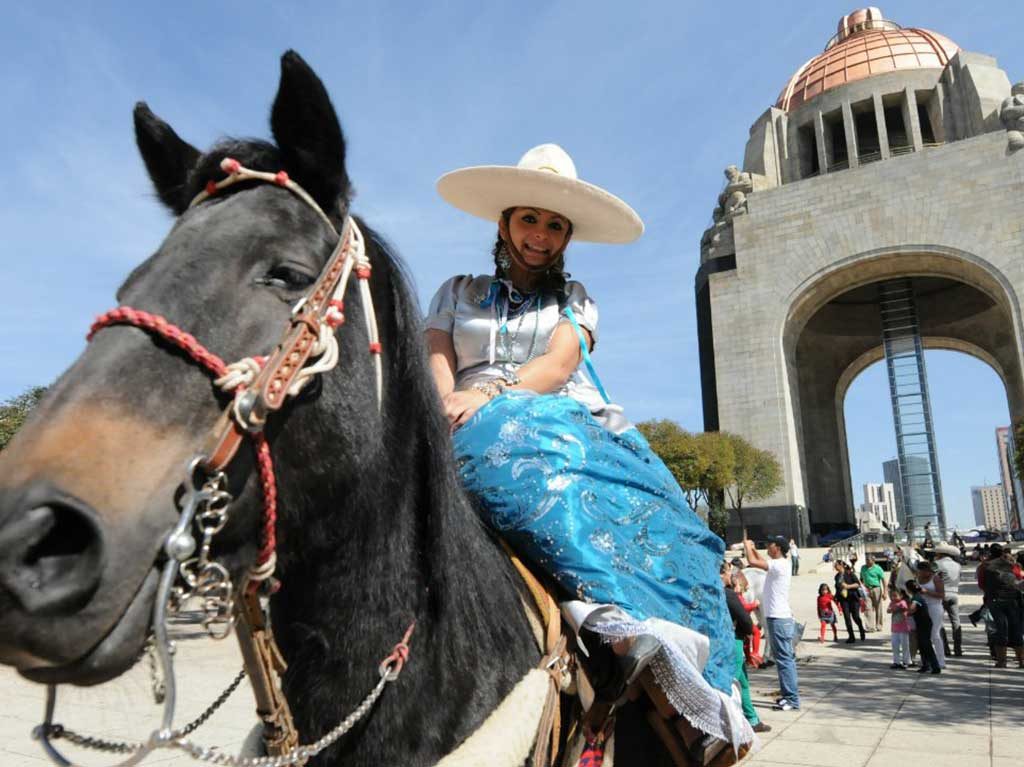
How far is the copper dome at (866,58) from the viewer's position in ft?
136

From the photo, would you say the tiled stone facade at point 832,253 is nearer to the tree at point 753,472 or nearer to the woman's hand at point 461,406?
the tree at point 753,472

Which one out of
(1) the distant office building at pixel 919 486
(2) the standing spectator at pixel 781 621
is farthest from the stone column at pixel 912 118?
(2) the standing spectator at pixel 781 621

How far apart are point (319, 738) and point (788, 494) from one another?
35.6m

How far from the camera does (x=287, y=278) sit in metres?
1.45

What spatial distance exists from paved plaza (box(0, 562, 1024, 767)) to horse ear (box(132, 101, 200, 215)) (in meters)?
3.61

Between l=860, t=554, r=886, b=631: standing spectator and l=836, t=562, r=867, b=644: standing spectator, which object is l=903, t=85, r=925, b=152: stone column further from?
l=836, t=562, r=867, b=644: standing spectator

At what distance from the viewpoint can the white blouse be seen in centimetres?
283

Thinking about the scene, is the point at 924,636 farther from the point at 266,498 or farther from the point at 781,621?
the point at 266,498

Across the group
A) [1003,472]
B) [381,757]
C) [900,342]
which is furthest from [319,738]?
[1003,472]

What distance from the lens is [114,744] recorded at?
1348mm

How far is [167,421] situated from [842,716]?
956 centimetres

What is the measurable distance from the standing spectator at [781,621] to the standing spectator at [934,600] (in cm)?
300

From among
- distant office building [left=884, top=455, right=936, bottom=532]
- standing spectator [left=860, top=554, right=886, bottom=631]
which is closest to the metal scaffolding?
distant office building [left=884, top=455, right=936, bottom=532]

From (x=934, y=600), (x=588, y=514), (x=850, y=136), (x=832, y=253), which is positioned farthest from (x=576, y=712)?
(x=850, y=136)
